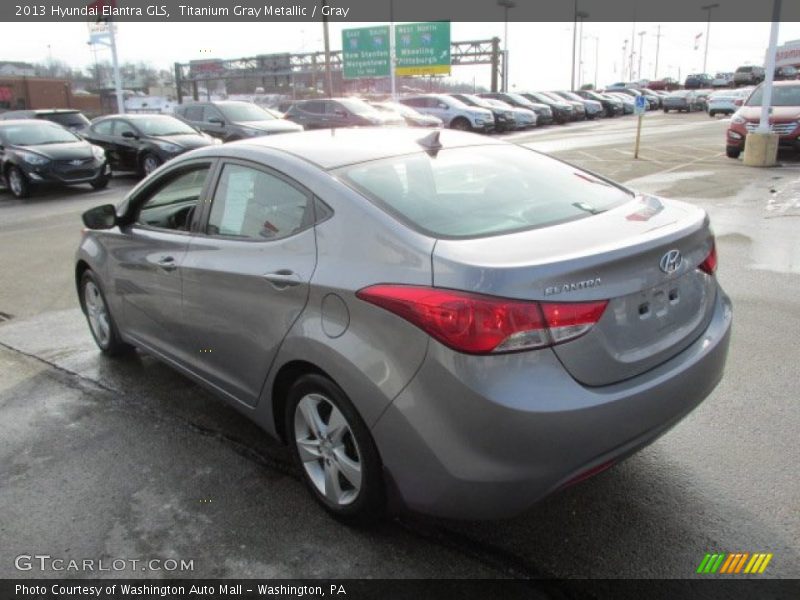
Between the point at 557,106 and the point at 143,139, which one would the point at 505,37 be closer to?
the point at 557,106

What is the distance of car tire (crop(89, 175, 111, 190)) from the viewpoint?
14.7 metres

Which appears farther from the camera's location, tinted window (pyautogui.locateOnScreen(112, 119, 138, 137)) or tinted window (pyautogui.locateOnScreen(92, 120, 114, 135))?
tinted window (pyautogui.locateOnScreen(92, 120, 114, 135))

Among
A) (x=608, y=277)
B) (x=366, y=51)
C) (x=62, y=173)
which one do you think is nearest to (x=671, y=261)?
(x=608, y=277)

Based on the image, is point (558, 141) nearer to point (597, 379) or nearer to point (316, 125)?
point (316, 125)

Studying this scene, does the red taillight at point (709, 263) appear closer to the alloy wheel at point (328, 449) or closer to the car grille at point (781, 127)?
the alloy wheel at point (328, 449)

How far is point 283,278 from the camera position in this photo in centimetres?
290

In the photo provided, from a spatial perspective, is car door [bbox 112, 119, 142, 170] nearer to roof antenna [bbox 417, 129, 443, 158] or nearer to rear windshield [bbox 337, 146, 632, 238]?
roof antenna [bbox 417, 129, 443, 158]

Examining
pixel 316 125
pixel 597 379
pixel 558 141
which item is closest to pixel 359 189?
pixel 597 379

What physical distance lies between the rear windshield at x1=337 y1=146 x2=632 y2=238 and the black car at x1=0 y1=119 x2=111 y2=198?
42.6ft

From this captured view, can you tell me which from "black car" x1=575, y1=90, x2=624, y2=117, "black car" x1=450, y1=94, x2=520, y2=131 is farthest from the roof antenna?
"black car" x1=575, y1=90, x2=624, y2=117

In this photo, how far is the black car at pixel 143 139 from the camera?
15227 mm

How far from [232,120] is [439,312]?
16631 millimetres

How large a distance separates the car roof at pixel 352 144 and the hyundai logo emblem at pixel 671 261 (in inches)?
52.3

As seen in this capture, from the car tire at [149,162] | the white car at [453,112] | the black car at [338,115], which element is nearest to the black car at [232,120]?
the car tire at [149,162]
